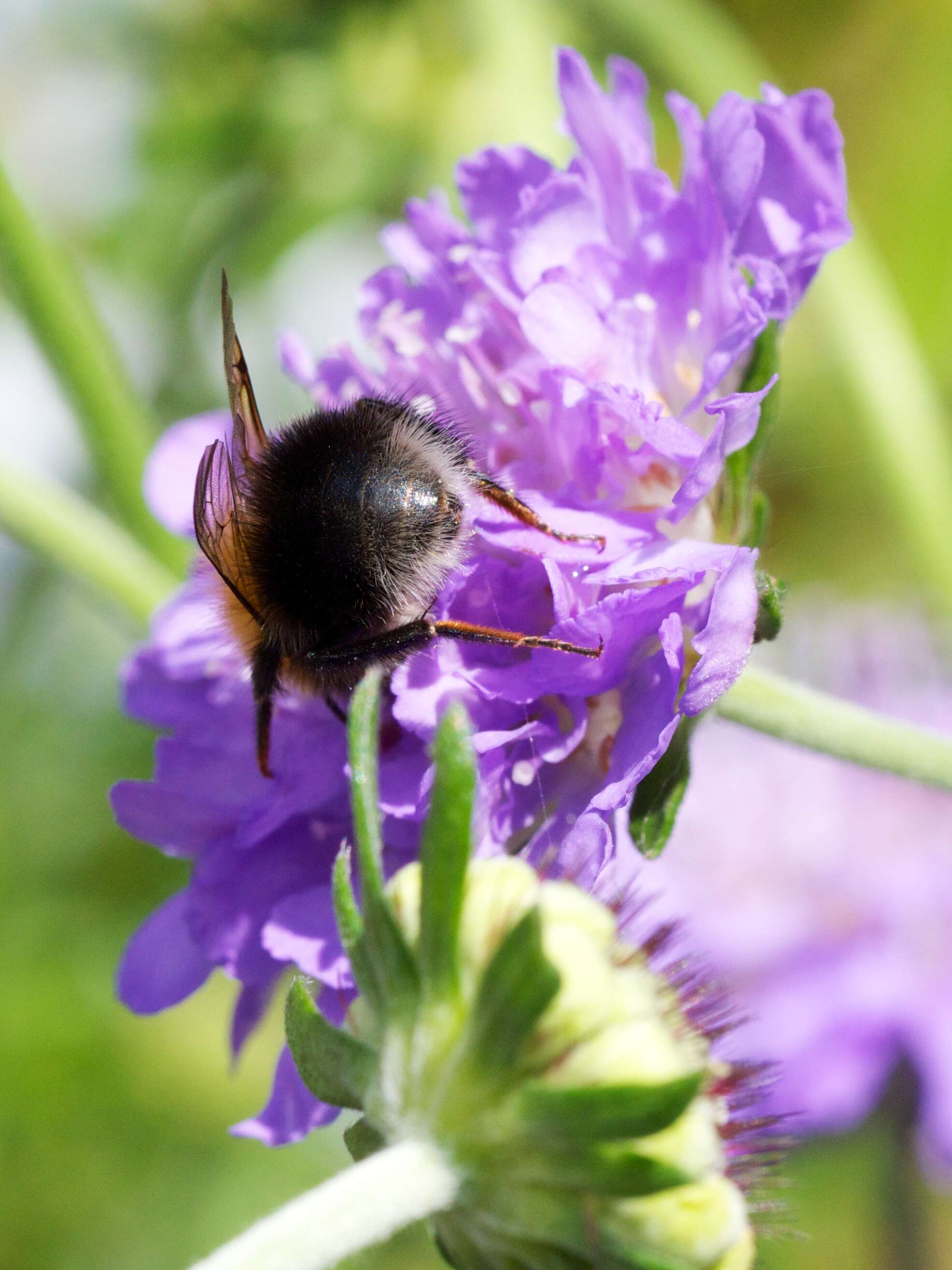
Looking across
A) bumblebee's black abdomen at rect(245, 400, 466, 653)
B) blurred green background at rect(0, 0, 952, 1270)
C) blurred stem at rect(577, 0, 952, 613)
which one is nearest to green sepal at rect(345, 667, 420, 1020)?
bumblebee's black abdomen at rect(245, 400, 466, 653)

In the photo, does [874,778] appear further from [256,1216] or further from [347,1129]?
[347,1129]

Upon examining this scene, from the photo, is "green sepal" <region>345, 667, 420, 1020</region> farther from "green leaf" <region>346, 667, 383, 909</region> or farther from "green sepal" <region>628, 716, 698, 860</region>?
"green sepal" <region>628, 716, 698, 860</region>

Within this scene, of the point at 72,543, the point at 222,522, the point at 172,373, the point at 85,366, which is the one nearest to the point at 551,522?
the point at 222,522

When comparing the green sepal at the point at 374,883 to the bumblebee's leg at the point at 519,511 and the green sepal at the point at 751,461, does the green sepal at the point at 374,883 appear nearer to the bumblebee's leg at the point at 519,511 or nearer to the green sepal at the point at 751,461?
the bumblebee's leg at the point at 519,511

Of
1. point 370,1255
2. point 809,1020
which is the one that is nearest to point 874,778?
point 809,1020

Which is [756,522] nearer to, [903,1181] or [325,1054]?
[325,1054]

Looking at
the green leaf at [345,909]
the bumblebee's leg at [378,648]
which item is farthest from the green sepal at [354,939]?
the bumblebee's leg at [378,648]
